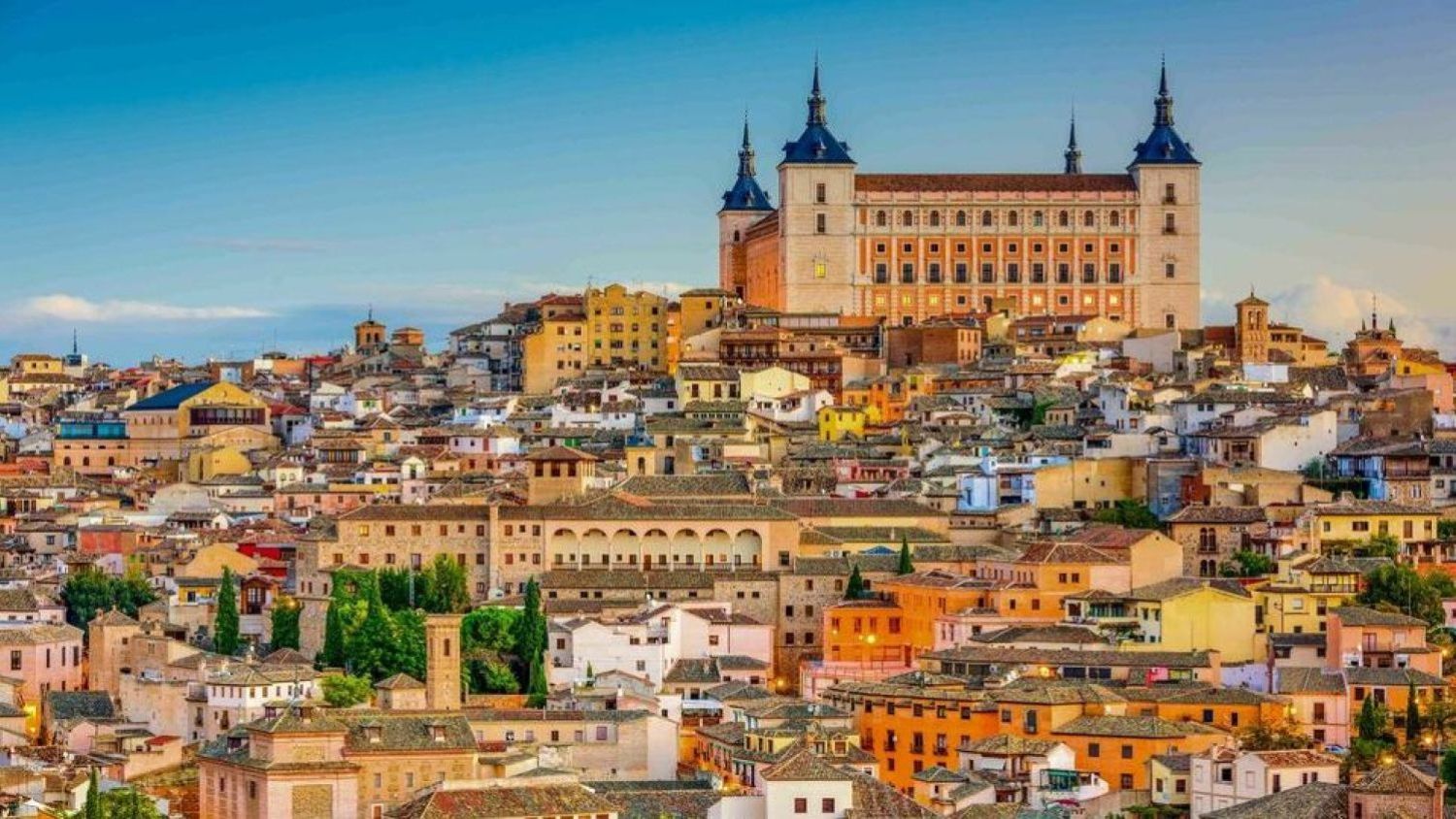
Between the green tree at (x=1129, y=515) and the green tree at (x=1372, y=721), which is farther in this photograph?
the green tree at (x=1129, y=515)

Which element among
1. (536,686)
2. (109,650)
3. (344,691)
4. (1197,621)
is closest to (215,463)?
(109,650)

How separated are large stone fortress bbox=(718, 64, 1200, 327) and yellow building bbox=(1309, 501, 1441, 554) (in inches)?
1195

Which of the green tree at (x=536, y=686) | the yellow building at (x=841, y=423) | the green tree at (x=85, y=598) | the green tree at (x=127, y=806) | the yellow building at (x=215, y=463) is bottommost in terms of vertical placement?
the green tree at (x=127, y=806)

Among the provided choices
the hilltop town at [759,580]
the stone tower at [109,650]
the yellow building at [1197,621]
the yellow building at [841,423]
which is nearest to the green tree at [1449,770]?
the hilltop town at [759,580]

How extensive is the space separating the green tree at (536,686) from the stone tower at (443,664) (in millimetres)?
1081

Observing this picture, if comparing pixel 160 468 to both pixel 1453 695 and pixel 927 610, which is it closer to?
pixel 927 610

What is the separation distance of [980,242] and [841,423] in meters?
17.7

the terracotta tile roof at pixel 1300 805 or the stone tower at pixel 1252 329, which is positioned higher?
the stone tower at pixel 1252 329

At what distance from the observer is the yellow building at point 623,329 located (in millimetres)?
72812

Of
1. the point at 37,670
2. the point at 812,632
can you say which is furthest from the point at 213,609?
the point at 812,632

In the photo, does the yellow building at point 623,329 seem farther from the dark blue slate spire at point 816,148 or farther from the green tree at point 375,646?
the green tree at point 375,646

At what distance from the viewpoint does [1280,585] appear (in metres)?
42.6

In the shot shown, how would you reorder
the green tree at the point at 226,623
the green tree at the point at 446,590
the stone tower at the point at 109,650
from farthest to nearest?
the green tree at the point at 446,590 → the green tree at the point at 226,623 → the stone tower at the point at 109,650

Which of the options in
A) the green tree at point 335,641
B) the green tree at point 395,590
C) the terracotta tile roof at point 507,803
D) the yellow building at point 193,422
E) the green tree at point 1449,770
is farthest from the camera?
the yellow building at point 193,422
